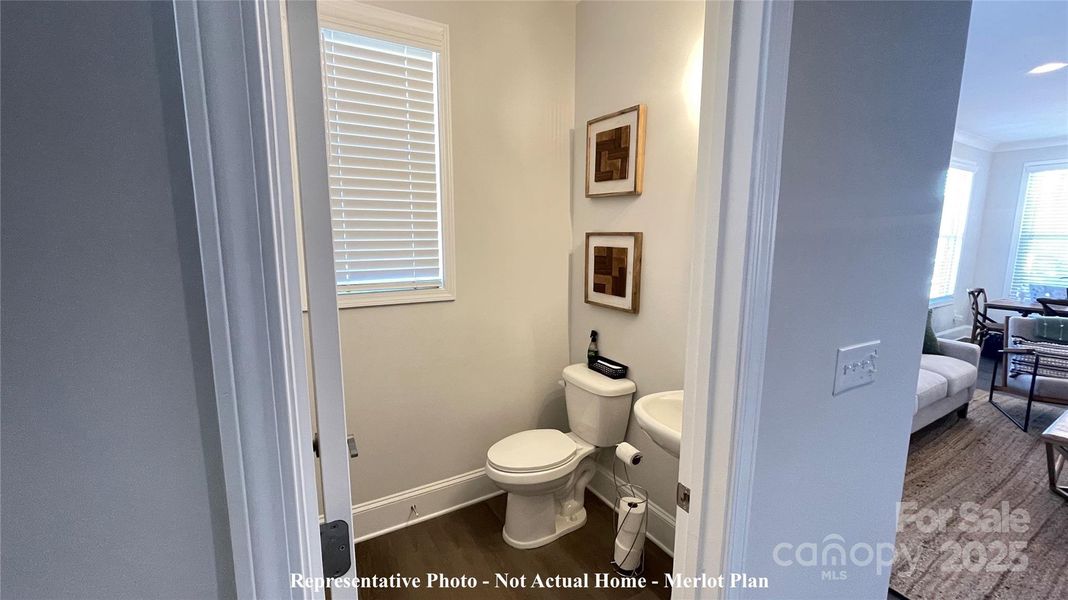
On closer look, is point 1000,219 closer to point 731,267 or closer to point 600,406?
point 600,406

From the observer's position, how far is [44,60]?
1.33 ft

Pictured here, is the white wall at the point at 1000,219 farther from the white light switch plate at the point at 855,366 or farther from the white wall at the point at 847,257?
the white light switch plate at the point at 855,366

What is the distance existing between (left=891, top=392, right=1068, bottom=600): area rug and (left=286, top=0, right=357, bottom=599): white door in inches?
89.6

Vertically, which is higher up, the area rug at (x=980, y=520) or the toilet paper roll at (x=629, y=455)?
the toilet paper roll at (x=629, y=455)

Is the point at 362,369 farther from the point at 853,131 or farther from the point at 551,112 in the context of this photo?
the point at 853,131

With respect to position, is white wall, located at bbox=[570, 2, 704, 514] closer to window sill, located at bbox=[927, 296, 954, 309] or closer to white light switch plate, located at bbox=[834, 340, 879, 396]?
white light switch plate, located at bbox=[834, 340, 879, 396]

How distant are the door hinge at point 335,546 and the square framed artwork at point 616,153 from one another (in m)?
1.79

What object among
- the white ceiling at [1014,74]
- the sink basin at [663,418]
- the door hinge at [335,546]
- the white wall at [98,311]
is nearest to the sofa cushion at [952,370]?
the white ceiling at [1014,74]

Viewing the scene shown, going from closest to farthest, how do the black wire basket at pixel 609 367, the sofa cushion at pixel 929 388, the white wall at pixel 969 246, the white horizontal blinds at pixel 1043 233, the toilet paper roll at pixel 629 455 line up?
the toilet paper roll at pixel 629 455 → the black wire basket at pixel 609 367 → the sofa cushion at pixel 929 388 → the white horizontal blinds at pixel 1043 233 → the white wall at pixel 969 246

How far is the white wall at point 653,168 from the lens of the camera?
6.01 ft

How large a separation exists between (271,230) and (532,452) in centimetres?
179

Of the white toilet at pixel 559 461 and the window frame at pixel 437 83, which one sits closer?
the window frame at pixel 437 83

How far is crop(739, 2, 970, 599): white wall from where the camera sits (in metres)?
0.86

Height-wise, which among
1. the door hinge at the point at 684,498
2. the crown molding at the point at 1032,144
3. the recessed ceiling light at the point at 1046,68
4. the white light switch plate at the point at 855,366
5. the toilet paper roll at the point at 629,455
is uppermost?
the recessed ceiling light at the point at 1046,68
